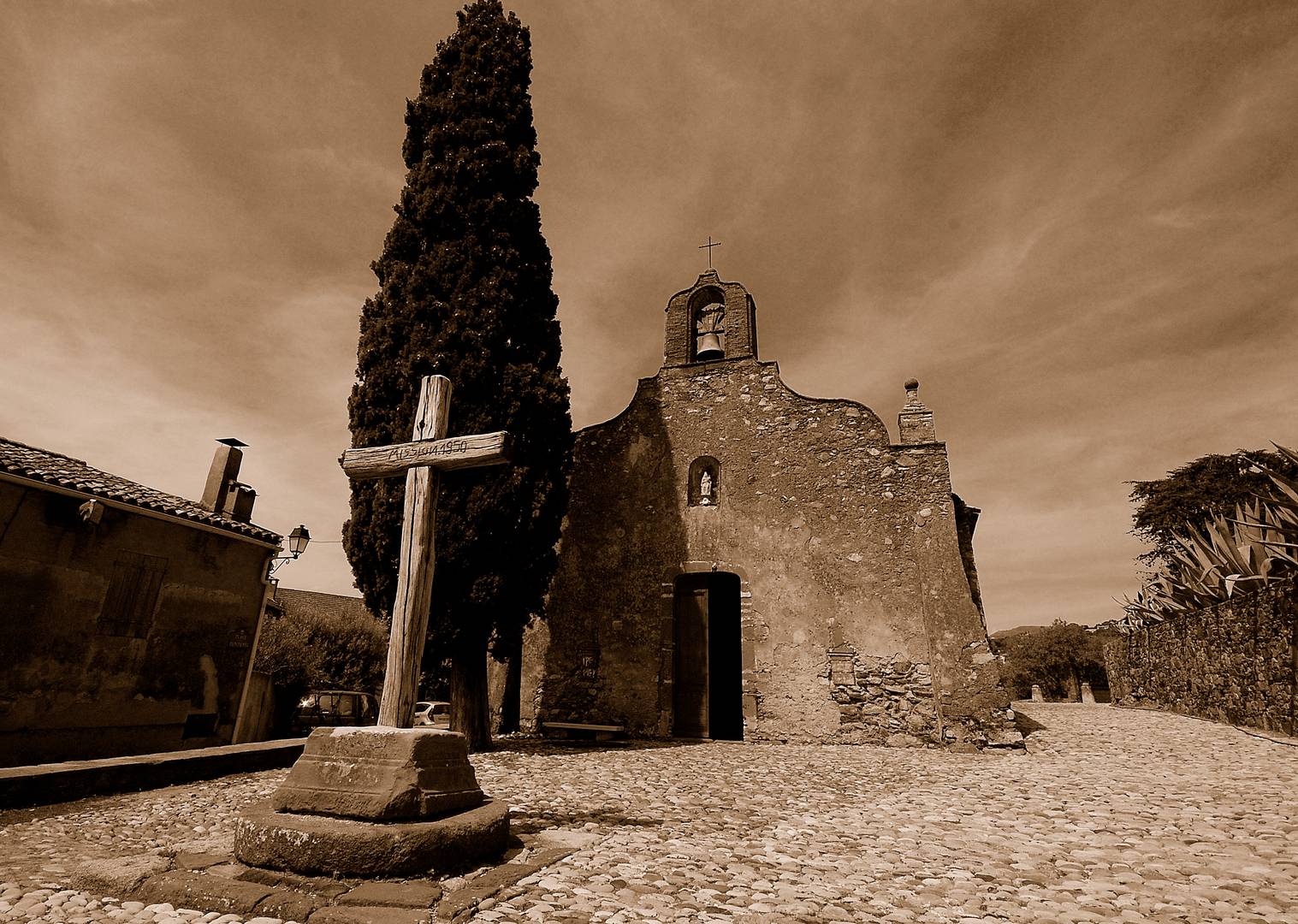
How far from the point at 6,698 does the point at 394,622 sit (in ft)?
24.6

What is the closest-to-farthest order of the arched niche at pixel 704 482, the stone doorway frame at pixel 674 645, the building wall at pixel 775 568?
the building wall at pixel 775 568 → the stone doorway frame at pixel 674 645 → the arched niche at pixel 704 482

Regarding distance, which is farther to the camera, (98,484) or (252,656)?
(252,656)

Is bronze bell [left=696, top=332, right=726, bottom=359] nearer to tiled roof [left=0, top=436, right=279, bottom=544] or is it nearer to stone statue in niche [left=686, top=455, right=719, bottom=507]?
stone statue in niche [left=686, top=455, right=719, bottom=507]

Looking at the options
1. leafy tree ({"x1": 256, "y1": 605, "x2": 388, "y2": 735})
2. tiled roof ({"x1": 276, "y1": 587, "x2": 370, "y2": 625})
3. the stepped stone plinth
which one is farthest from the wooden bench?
tiled roof ({"x1": 276, "y1": 587, "x2": 370, "y2": 625})

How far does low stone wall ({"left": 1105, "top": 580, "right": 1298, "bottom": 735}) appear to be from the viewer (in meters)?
8.94

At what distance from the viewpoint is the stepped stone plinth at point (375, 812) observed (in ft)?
11.1

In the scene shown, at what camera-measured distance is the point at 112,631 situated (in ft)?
30.8

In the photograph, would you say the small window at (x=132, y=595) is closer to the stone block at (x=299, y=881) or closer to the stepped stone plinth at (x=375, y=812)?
the stepped stone plinth at (x=375, y=812)

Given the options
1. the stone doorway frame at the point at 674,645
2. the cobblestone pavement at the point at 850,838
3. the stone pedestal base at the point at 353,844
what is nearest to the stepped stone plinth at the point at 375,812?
the stone pedestal base at the point at 353,844

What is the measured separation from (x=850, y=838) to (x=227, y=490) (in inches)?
512

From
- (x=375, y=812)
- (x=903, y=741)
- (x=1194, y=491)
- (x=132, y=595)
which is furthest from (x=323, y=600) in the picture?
(x=1194, y=491)

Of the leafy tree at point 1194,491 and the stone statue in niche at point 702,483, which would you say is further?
the leafy tree at point 1194,491

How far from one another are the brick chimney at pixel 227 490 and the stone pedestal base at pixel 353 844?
1093 cm

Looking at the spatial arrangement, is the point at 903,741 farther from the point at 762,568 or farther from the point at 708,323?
the point at 708,323
